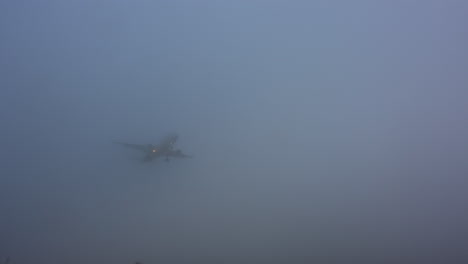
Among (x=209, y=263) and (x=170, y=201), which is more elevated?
(x=170, y=201)

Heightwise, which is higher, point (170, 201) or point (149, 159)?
point (149, 159)

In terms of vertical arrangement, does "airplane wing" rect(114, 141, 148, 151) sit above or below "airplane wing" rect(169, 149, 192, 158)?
above

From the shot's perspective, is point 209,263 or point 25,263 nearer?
point 25,263

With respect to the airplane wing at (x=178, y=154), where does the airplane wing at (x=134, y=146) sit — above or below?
above

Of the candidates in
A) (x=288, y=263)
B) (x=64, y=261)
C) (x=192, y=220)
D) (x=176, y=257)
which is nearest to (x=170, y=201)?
(x=192, y=220)

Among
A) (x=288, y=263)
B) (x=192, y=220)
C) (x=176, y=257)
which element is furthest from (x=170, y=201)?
(x=288, y=263)

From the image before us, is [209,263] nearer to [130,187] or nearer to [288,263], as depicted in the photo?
[288,263]

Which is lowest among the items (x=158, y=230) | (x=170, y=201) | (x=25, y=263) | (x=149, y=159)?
(x=25, y=263)

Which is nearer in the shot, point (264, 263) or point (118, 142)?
point (118, 142)

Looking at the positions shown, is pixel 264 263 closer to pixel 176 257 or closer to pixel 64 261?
pixel 176 257
